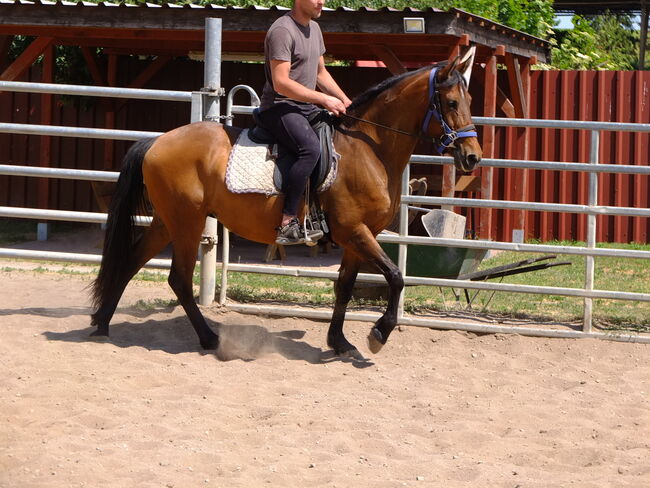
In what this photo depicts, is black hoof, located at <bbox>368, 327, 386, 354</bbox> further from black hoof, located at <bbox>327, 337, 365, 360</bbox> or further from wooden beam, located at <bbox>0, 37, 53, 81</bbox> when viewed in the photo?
wooden beam, located at <bbox>0, 37, 53, 81</bbox>

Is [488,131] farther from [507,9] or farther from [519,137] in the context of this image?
[507,9]

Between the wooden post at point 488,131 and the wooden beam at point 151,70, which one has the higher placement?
the wooden beam at point 151,70

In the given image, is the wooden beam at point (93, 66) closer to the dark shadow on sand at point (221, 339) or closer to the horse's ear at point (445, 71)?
the dark shadow on sand at point (221, 339)

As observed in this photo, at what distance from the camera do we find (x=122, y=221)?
696 cm

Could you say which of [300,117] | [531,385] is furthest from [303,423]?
[300,117]

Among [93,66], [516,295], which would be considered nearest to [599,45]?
[93,66]

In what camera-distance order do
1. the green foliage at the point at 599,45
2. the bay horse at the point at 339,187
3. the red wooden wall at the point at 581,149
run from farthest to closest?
the green foliage at the point at 599,45 → the red wooden wall at the point at 581,149 → the bay horse at the point at 339,187

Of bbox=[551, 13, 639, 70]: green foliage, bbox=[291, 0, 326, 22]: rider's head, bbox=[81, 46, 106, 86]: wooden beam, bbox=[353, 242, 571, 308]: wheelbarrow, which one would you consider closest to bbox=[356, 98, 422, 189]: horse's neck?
bbox=[291, 0, 326, 22]: rider's head

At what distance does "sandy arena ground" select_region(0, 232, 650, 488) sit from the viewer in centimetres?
440

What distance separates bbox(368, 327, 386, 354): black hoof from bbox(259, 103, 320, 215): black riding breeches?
36.3 inches

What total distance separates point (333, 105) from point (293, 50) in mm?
435

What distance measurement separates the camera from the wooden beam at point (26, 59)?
12.0 meters

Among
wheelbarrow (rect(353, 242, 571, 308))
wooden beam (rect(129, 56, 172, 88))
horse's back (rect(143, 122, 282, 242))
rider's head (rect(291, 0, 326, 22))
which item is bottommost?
wheelbarrow (rect(353, 242, 571, 308))

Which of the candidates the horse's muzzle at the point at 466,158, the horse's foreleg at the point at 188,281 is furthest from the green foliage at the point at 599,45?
the horse's foreleg at the point at 188,281
